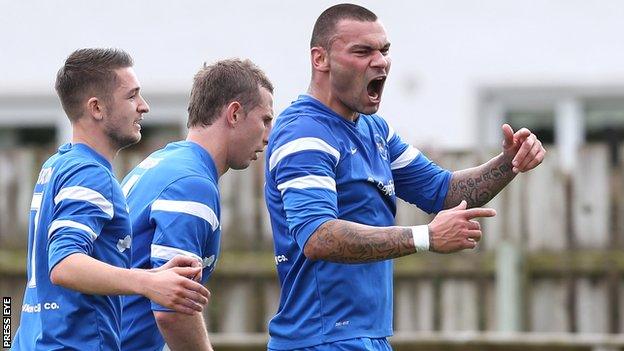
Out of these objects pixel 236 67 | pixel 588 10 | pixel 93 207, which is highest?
pixel 588 10

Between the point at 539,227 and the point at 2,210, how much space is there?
13.4ft

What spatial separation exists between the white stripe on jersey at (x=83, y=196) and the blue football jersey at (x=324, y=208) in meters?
0.83

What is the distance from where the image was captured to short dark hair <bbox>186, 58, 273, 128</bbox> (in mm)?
6336

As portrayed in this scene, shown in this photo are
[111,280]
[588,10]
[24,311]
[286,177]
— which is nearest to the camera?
[111,280]

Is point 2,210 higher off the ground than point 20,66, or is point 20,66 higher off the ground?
point 20,66

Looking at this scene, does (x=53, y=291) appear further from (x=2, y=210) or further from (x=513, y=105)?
(x=513, y=105)

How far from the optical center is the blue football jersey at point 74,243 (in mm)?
5453

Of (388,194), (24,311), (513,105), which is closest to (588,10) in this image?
(513,105)

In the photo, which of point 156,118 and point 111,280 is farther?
point 156,118

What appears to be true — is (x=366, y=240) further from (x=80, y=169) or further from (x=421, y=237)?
(x=80, y=169)

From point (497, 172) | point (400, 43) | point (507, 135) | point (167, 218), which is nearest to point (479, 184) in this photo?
point (497, 172)

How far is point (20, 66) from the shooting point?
50.9ft

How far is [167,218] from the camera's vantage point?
5945 millimetres

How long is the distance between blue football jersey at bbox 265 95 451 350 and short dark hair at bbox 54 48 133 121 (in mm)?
751
